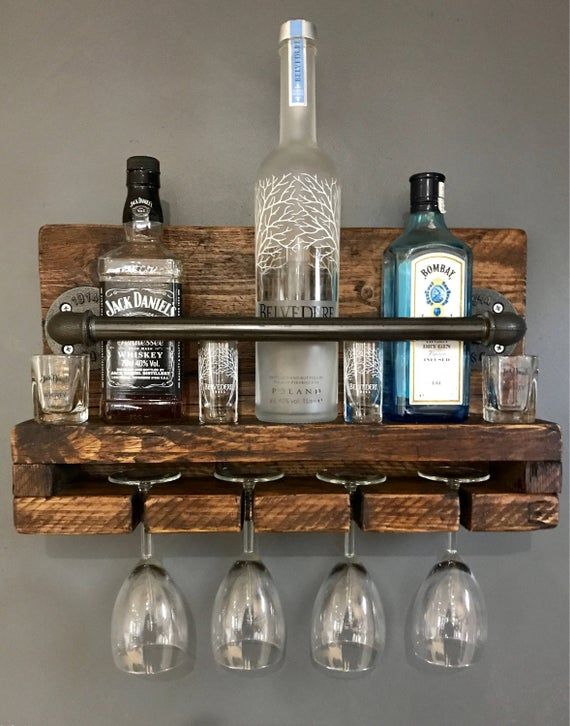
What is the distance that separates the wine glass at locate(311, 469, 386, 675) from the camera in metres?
0.71

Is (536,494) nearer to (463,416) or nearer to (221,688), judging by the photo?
(463,416)

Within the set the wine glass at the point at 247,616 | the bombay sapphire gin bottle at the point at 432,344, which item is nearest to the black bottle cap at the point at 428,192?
the bombay sapphire gin bottle at the point at 432,344

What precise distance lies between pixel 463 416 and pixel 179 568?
45 centimetres

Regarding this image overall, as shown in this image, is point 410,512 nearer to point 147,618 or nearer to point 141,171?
point 147,618

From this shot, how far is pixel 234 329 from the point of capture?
608mm

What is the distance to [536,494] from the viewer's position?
677 millimetres

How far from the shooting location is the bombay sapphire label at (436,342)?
679 mm

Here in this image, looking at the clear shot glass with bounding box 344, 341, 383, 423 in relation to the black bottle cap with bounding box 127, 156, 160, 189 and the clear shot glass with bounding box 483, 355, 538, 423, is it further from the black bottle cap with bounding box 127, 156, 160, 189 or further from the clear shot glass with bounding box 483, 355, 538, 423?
the black bottle cap with bounding box 127, 156, 160, 189

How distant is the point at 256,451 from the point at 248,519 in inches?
4.9

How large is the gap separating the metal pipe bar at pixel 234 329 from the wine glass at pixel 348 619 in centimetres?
19

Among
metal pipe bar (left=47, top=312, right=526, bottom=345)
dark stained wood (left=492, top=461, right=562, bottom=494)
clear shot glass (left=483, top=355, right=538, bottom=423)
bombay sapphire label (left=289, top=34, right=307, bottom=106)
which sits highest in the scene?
bombay sapphire label (left=289, top=34, right=307, bottom=106)

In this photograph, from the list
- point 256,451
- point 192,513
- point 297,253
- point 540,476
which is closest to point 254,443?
point 256,451

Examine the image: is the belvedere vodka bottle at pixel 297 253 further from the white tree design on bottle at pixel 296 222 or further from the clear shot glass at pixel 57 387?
the clear shot glass at pixel 57 387

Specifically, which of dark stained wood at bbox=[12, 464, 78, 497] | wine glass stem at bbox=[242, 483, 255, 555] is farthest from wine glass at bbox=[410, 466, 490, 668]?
dark stained wood at bbox=[12, 464, 78, 497]
